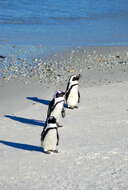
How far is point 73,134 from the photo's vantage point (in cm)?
1054

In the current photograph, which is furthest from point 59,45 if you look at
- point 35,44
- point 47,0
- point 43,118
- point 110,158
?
point 47,0

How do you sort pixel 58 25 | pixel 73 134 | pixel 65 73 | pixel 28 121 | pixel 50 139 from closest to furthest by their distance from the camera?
pixel 50 139
pixel 73 134
pixel 28 121
pixel 65 73
pixel 58 25

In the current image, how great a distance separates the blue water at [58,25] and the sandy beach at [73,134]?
365 cm

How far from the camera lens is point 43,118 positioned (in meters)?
11.8

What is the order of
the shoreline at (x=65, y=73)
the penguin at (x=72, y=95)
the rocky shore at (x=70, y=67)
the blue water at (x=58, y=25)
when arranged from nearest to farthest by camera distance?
1. the penguin at (x=72, y=95)
2. the shoreline at (x=65, y=73)
3. the rocky shore at (x=70, y=67)
4. the blue water at (x=58, y=25)

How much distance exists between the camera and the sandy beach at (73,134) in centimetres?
820

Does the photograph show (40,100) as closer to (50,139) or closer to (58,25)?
(50,139)

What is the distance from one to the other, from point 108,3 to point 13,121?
23.9 m

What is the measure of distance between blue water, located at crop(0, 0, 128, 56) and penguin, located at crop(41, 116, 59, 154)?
8966mm

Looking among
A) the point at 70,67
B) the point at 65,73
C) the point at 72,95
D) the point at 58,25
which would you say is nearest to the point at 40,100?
the point at 72,95

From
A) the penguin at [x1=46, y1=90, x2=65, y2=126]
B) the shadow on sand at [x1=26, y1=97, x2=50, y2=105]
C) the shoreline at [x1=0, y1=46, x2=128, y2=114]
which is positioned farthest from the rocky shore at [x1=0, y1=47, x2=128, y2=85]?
the penguin at [x1=46, y1=90, x2=65, y2=126]

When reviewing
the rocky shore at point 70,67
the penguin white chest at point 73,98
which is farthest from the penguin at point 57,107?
the rocky shore at point 70,67

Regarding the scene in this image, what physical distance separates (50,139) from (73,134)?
41.0 inches

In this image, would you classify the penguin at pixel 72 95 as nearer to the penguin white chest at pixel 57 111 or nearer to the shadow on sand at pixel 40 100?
the shadow on sand at pixel 40 100
